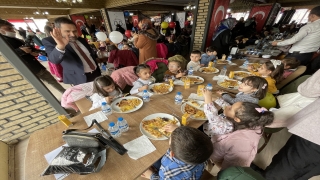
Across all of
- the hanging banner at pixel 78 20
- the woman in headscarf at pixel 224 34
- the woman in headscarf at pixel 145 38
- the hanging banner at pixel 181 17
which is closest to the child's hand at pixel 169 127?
the woman in headscarf at pixel 145 38

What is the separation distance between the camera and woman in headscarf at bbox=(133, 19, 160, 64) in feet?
10.1

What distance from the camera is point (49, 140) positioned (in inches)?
45.9

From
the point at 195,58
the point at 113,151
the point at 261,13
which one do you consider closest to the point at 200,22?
the point at 195,58

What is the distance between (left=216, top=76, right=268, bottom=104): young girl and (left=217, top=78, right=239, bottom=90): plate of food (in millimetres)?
268

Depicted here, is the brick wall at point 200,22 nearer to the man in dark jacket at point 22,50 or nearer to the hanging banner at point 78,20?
the man in dark jacket at point 22,50

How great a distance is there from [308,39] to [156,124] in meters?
3.95

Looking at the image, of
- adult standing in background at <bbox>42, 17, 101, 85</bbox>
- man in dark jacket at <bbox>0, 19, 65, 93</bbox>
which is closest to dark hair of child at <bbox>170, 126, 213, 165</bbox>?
adult standing in background at <bbox>42, 17, 101, 85</bbox>

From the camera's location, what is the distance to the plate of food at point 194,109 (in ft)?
4.58

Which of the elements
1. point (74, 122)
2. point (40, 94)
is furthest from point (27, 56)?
point (74, 122)

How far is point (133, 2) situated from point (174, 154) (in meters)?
7.67

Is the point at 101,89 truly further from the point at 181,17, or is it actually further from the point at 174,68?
the point at 181,17

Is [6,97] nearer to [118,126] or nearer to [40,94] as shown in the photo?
[40,94]

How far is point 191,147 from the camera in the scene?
2.82ft

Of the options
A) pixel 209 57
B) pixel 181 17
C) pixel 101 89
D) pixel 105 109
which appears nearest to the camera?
pixel 105 109
